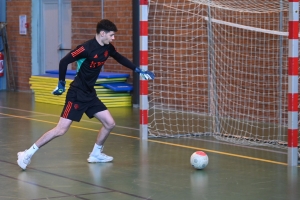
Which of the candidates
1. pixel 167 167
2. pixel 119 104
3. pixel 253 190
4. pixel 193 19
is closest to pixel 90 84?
pixel 167 167

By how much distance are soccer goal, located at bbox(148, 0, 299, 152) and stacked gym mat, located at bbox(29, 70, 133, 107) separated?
3.21ft

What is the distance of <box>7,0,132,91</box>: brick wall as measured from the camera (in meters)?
17.6

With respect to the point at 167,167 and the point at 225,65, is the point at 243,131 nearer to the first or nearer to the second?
the point at 225,65

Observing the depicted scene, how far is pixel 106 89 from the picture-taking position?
16.7m

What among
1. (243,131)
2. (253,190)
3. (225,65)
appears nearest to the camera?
(253,190)

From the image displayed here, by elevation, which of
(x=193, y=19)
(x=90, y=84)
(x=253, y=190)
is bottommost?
(x=253, y=190)

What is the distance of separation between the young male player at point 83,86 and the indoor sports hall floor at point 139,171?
0.46 meters

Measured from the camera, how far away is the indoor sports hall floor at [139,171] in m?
7.31

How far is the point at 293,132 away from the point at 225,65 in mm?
5181

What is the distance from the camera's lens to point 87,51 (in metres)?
8.62

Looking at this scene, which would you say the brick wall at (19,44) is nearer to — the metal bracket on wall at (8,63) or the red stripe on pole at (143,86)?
the metal bracket on wall at (8,63)

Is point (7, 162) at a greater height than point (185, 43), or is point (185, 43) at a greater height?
point (185, 43)

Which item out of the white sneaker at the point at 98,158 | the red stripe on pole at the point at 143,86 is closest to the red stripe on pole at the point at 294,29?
the white sneaker at the point at 98,158

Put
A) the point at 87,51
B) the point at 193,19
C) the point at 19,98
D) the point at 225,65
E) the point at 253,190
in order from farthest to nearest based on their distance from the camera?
the point at 19,98 < the point at 193,19 < the point at 225,65 < the point at 87,51 < the point at 253,190
